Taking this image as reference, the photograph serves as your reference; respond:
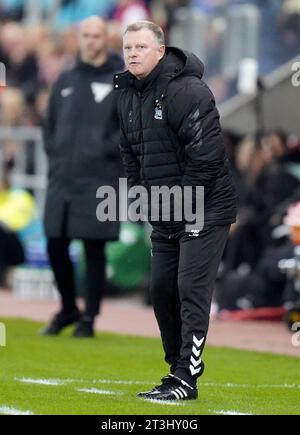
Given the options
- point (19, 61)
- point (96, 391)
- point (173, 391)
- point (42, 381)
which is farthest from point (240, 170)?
point (173, 391)

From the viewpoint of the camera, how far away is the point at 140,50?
8375mm

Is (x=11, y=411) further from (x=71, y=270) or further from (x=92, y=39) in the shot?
(x=92, y=39)

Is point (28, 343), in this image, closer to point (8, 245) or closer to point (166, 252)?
point (166, 252)

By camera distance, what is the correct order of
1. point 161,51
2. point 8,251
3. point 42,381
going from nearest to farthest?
point 161,51, point 42,381, point 8,251

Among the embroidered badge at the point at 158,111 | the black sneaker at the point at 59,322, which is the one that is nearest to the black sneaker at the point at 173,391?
the embroidered badge at the point at 158,111

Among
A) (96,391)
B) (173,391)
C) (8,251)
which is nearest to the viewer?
(173,391)

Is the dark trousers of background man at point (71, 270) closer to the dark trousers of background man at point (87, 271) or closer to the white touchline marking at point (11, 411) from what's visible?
the dark trousers of background man at point (87, 271)

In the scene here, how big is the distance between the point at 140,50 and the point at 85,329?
4394mm

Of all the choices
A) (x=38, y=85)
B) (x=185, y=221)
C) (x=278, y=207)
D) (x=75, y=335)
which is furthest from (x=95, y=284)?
(x=38, y=85)

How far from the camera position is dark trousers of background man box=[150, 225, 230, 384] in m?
8.32

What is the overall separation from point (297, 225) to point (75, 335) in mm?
2254

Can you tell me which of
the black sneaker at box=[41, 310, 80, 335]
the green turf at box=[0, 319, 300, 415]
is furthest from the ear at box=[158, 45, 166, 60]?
the black sneaker at box=[41, 310, 80, 335]

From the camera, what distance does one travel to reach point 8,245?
57.4ft
